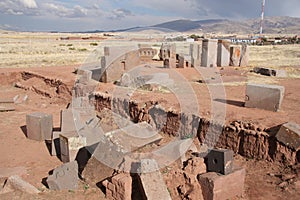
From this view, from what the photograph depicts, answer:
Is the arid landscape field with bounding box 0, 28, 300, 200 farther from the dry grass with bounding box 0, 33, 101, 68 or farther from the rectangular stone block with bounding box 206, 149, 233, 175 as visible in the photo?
the dry grass with bounding box 0, 33, 101, 68

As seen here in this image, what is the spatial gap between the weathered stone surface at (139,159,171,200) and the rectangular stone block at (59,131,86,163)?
6.87 feet

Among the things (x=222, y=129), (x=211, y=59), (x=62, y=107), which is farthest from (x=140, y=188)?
(x=211, y=59)

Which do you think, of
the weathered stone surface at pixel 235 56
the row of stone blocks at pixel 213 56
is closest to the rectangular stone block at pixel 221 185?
the row of stone blocks at pixel 213 56

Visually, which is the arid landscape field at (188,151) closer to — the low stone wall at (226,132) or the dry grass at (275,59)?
the low stone wall at (226,132)

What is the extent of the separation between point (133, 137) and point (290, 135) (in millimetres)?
3401

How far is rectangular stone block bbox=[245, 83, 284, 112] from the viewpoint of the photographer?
802 centimetres

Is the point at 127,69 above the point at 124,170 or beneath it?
above

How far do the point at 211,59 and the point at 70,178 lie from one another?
14.9 metres

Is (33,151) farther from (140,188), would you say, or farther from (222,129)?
(222,129)

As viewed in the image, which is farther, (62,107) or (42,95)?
(42,95)

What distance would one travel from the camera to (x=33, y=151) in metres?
7.79

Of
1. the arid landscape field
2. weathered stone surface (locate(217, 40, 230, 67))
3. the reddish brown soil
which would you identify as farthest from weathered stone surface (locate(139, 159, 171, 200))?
weathered stone surface (locate(217, 40, 230, 67))

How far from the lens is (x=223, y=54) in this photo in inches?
762

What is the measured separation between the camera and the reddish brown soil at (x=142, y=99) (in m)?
5.68
